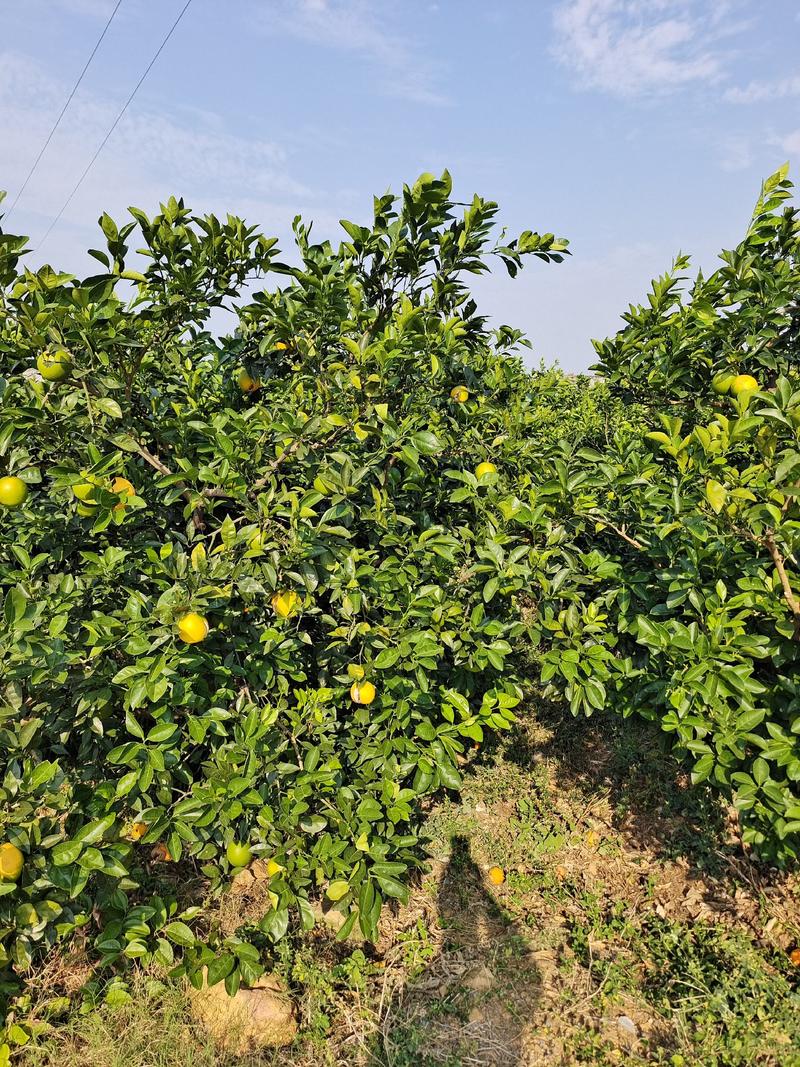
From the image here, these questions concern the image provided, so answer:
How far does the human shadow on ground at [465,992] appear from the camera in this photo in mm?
2203

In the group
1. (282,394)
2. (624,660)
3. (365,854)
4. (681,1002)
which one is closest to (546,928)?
(681,1002)

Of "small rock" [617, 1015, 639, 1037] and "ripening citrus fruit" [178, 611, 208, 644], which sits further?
"small rock" [617, 1015, 639, 1037]

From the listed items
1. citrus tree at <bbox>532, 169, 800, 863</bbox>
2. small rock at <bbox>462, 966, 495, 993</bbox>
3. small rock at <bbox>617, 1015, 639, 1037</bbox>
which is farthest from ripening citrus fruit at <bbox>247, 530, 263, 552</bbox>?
small rock at <bbox>617, 1015, 639, 1037</bbox>

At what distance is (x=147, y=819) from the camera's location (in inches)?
81.5

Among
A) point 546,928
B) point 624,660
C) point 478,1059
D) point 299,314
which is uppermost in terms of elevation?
point 299,314

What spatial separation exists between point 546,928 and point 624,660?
1236 mm

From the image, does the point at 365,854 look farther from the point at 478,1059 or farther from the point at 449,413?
the point at 449,413

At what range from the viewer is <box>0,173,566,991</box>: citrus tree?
6.39 ft

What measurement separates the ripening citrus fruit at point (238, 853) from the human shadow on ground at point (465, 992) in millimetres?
762

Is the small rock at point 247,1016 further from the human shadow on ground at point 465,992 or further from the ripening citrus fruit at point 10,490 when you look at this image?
the ripening citrus fruit at point 10,490

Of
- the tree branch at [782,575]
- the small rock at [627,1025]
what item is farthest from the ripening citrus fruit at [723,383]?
the small rock at [627,1025]

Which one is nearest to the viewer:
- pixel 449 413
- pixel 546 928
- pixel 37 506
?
pixel 37 506

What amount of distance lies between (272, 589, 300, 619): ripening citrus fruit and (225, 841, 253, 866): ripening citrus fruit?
82 cm

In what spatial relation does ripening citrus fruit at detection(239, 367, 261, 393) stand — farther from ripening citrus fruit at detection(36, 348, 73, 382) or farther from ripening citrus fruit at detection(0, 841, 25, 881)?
ripening citrus fruit at detection(0, 841, 25, 881)
